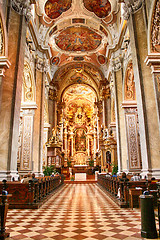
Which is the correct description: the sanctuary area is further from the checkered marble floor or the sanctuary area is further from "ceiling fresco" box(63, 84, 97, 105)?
the checkered marble floor

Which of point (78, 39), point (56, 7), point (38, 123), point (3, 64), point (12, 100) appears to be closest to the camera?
point (3, 64)

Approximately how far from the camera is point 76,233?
3383 mm

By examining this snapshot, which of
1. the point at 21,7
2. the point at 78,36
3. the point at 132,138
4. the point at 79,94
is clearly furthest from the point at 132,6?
the point at 79,94

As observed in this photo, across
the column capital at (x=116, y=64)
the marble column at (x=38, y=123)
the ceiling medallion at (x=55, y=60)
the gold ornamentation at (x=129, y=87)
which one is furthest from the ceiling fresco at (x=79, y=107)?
the gold ornamentation at (x=129, y=87)

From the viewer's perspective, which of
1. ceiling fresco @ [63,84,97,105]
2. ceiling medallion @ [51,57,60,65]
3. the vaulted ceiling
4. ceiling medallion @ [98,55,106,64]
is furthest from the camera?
ceiling fresco @ [63,84,97,105]

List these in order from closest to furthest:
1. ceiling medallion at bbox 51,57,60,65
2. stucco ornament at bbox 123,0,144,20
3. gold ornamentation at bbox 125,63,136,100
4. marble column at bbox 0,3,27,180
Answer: marble column at bbox 0,3,27,180
stucco ornament at bbox 123,0,144,20
gold ornamentation at bbox 125,63,136,100
ceiling medallion at bbox 51,57,60,65

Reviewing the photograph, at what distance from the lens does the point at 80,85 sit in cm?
2659

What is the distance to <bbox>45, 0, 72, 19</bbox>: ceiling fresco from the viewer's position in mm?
14414

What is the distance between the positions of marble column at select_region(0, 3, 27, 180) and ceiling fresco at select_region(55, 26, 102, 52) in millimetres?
9801

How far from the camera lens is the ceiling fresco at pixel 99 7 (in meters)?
14.6

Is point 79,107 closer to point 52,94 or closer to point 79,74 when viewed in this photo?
point 79,74

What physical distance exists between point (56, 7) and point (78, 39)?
463 cm

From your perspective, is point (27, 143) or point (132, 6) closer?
point (132, 6)

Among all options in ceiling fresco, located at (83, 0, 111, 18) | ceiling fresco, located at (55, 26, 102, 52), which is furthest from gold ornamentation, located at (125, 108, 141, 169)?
ceiling fresco, located at (55, 26, 102, 52)
